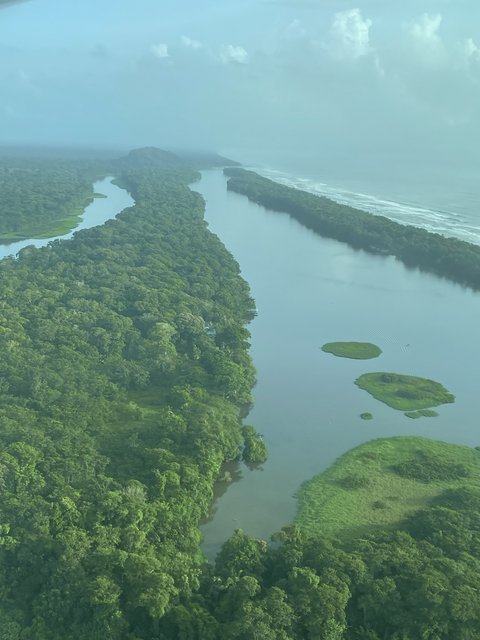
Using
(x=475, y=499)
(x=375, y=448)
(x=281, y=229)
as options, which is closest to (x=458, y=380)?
(x=375, y=448)

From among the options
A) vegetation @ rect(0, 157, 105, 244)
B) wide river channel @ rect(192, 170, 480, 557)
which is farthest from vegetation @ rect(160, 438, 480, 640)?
vegetation @ rect(0, 157, 105, 244)

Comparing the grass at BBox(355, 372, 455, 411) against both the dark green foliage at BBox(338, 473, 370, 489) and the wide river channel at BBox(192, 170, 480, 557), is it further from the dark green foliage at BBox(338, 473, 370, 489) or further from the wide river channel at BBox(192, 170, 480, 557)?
the dark green foliage at BBox(338, 473, 370, 489)

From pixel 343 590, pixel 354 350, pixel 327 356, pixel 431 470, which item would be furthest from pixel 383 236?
pixel 343 590

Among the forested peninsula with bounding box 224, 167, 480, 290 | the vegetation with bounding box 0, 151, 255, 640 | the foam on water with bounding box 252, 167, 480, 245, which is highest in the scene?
the foam on water with bounding box 252, 167, 480, 245

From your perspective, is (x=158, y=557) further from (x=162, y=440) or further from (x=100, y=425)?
(x=100, y=425)

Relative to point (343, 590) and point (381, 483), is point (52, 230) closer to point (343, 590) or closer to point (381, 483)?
point (381, 483)

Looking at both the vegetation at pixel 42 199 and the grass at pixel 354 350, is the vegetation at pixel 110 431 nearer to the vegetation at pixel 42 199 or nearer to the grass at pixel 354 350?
the grass at pixel 354 350

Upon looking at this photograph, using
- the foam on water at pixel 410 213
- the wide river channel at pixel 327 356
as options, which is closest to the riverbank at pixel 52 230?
the wide river channel at pixel 327 356
